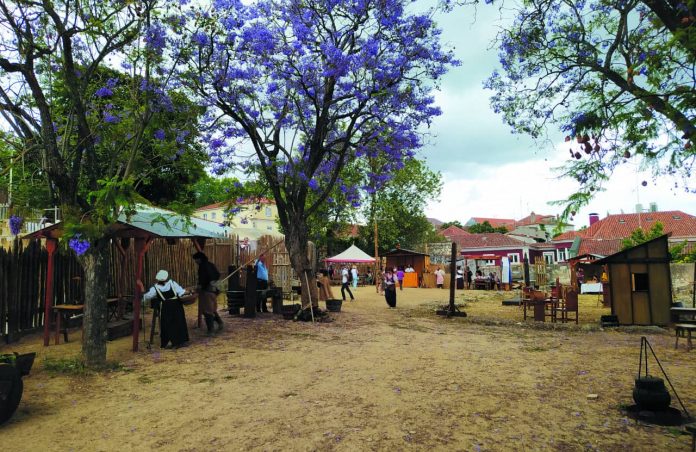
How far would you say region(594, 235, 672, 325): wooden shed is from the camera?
12067 millimetres

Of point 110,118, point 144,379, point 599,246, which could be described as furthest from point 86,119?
point 599,246

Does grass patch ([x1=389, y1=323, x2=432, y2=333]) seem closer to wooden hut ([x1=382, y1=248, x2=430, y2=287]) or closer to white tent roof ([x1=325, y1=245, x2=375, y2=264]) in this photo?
white tent roof ([x1=325, y1=245, x2=375, y2=264])

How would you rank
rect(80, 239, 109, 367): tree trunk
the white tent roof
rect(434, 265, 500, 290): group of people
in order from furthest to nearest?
rect(434, 265, 500, 290): group of people < the white tent roof < rect(80, 239, 109, 367): tree trunk

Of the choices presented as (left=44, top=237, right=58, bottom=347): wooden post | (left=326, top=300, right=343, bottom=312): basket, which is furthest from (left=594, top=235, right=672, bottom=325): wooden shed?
(left=44, top=237, right=58, bottom=347): wooden post

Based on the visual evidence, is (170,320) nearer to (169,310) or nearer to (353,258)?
(169,310)

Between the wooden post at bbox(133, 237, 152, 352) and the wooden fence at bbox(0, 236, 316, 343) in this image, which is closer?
the wooden post at bbox(133, 237, 152, 352)

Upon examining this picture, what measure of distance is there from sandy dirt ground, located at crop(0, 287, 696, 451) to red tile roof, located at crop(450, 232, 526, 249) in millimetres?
44774

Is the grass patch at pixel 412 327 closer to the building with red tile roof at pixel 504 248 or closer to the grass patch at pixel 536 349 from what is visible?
the grass patch at pixel 536 349

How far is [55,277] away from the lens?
10.3 metres

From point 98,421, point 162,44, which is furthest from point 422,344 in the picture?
point 162,44

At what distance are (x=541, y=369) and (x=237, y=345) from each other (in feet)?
18.1

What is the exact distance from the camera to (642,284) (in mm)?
12367

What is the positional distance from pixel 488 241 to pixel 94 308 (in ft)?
172

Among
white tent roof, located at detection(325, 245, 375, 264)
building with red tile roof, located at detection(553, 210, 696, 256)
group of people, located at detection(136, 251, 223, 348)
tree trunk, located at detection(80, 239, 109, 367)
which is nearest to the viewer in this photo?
tree trunk, located at detection(80, 239, 109, 367)
